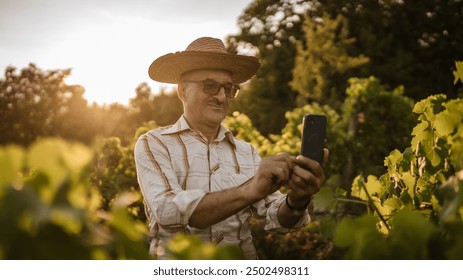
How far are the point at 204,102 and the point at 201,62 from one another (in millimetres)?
263

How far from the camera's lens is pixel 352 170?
26.9ft

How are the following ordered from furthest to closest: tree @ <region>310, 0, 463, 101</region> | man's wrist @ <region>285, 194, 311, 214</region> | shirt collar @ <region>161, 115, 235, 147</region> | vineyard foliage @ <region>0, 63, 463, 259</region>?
tree @ <region>310, 0, 463, 101</region>
shirt collar @ <region>161, 115, 235, 147</region>
man's wrist @ <region>285, 194, 311, 214</region>
vineyard foliage @ <region>0, 63, 463, 259</region>

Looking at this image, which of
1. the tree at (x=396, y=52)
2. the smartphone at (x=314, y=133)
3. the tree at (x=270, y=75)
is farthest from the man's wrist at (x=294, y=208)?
the tree at (x=270, y=75)

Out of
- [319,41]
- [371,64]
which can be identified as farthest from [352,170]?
[371,64]

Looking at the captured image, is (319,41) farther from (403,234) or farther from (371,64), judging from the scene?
(403,234)

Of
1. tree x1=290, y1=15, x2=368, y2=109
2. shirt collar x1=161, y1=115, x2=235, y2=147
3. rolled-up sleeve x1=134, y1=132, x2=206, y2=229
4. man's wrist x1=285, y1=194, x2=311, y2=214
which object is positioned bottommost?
man's wrist x1=285, y1=194, x2=311, y2=214

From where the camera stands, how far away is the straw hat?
2.63 metres

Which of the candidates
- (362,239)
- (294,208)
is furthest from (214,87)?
(362,239)

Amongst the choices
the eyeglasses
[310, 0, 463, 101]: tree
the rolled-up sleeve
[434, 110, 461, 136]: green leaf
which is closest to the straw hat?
the eyeglasses

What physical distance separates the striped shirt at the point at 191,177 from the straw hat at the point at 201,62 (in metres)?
0.38

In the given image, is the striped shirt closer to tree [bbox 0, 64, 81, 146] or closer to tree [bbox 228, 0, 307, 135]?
tree [bbox 0, 64, 81, 146]

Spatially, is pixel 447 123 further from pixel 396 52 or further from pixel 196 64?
pixel 396 52

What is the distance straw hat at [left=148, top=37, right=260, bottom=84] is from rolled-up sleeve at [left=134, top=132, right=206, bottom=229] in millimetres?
582

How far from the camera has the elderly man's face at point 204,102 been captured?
256cm
